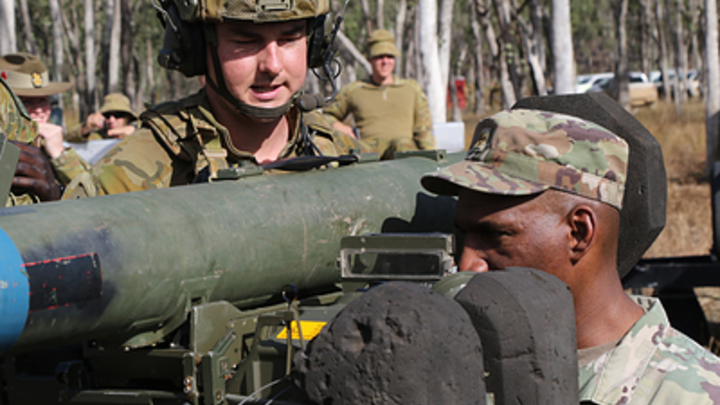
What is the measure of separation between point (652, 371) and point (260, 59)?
5.40 feet

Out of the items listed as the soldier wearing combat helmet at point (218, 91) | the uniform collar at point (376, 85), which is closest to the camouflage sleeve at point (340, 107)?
the uniform collar at point (376, 85)

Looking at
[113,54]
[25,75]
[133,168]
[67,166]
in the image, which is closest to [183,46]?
[133,168]

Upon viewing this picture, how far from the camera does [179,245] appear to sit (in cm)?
204

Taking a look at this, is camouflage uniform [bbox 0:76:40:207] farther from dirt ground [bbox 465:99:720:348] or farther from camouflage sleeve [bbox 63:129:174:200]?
dirt ground [bbox 465:99:720:348]

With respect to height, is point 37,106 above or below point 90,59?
below

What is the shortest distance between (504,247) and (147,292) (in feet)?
2.85

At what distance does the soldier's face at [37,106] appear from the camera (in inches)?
248

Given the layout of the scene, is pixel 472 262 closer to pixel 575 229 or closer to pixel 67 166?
pixel 575 229

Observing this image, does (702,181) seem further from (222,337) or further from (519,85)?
(222,337)

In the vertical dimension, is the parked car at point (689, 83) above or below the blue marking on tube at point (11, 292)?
below

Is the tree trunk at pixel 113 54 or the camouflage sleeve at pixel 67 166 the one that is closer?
the camouflage sleeve at pixel 67 166

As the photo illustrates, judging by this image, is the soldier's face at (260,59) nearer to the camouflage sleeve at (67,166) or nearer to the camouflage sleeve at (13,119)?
the camouflage sleeve at (13,119)

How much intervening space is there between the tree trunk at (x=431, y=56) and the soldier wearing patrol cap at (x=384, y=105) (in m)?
2.21

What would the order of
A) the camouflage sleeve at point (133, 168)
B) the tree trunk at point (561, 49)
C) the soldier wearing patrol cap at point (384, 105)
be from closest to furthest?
the camouflage sleeve at point (133, 168), the tree trunk at point (561, 49), the soldier wearing patrol cap at point (384, 105)
